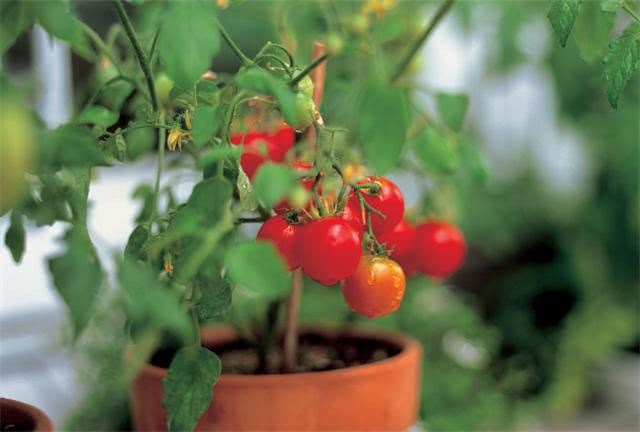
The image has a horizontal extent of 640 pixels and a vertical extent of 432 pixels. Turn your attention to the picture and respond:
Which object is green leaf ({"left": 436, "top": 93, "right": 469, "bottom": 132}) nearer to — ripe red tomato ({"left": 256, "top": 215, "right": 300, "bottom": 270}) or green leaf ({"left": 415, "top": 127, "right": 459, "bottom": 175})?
green leaf ({"left": 415, "top": 127, "right": 459, "bottom": 175})

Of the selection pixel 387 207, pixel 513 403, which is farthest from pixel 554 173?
pixel 387 207

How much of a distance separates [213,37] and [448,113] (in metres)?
0.27

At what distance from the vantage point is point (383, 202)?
439 millimetres

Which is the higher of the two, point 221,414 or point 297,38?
point 297,38

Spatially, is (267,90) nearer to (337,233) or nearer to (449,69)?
(337,233)

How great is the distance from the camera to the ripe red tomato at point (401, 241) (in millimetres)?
515

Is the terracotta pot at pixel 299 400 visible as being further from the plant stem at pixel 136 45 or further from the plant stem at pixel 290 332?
the plant stem at pixel 136 45

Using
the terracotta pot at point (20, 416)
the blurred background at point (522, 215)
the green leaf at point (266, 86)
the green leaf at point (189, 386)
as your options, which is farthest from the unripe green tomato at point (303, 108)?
the blurred background at point (522, 215)

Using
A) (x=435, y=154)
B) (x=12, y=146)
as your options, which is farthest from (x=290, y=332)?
(x=12, y=146)

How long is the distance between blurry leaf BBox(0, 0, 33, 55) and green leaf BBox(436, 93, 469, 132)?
0.98ft

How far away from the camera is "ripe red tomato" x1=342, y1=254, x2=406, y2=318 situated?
0.44m

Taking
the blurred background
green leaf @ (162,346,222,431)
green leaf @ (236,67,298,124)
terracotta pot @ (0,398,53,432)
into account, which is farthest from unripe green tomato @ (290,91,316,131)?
the blurred background

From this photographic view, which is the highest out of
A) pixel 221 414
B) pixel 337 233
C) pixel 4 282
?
pixel 337 233

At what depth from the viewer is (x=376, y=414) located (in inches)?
22.7
